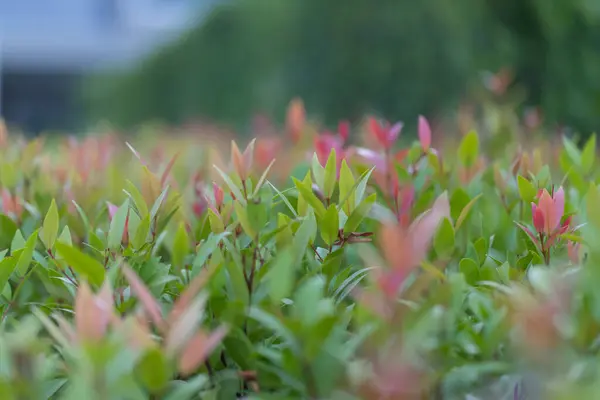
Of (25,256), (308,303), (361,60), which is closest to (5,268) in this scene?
(25,256)

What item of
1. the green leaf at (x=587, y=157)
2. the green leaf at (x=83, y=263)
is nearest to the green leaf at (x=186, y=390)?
the green leaf at (x=83, y=263)

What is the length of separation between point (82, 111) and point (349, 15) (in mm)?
8771

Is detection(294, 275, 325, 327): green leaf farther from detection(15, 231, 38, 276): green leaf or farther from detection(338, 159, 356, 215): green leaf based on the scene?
detection(15, 231, 38, 276): green leaf

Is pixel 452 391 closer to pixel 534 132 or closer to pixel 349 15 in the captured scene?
pixel 534 132

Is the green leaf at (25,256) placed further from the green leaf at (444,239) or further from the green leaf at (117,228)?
the green leaf at (444,239)

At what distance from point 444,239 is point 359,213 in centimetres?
16

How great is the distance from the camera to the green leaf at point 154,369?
3.13 ft

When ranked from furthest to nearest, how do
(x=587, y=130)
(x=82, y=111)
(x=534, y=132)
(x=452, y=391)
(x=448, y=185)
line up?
(x=82, y=111) < (x=587, y=130) < (x=534, y=132) < (x=448, y=185) < (x=452, y=391)

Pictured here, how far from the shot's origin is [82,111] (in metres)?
16.6

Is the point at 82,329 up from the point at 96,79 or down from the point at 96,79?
Result: up

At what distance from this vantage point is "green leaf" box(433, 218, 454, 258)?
143 cm

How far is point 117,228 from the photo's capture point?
144cm

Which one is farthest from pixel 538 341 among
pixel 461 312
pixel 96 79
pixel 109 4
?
pixel 109 4

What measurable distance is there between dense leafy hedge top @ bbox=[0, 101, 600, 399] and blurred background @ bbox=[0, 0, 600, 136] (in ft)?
7.12
